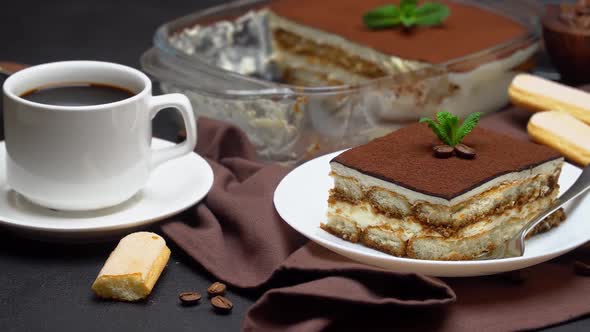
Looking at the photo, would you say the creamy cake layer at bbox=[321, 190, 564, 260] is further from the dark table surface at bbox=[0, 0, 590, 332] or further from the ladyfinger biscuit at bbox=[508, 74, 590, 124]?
the ladyfinger biscuit at bbox=[508, 74, 590, 124]

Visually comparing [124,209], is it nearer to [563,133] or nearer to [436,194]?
[436,194]

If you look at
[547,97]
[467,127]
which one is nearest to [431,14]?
[547,97]

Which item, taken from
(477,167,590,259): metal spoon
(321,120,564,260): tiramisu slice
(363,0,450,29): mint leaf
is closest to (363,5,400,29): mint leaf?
Result: (363,0,450,29): mint leaf

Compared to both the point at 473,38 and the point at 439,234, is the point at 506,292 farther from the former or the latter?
the point at 473,38

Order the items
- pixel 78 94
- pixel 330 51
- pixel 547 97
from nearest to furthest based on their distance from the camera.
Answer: pixel 78 94 → pixel 547 97 → pixel 330 51

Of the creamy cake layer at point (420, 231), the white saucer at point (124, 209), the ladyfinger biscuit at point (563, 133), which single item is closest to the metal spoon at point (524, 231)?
the creamy cake layer at point (420, 231)

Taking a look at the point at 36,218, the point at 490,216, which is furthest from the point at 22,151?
the point at 490,216
